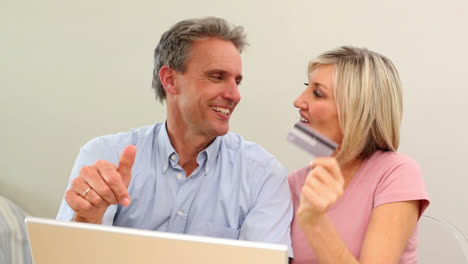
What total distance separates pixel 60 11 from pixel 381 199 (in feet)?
5.54

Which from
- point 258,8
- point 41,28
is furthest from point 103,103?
point 258,8

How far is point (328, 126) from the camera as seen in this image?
Result: 4.44 ft

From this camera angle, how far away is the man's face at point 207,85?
4.88 feet

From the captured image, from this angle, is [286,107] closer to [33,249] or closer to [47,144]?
[47,144]

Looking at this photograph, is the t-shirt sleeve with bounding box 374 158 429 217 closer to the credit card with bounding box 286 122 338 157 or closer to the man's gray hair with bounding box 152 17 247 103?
the credit card with bounding box 286 122 338 157

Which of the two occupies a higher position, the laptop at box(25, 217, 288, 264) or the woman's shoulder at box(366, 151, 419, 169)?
the laptop at box(25, 217, 288, 264)

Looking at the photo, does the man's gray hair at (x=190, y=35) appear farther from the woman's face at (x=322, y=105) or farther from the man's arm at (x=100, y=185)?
the man's arm at (x=100, y=185)

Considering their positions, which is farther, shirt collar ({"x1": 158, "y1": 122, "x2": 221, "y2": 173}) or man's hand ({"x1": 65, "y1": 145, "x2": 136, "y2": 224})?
shirt collar ({"x1": 158, "y1": 122, "x2": 221, "y2": 173})

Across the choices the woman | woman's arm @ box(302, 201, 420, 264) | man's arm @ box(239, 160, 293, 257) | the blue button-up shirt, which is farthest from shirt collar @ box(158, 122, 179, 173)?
woman's arm @ box(302, 201, 420, 264)

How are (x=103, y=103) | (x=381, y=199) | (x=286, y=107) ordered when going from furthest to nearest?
(x=103, y=103) → (x=286, y=107) → (x=381, y=199)

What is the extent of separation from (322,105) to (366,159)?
0.69ft

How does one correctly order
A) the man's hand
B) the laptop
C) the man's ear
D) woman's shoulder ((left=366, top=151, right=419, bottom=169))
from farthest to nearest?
1. the man's ear
2. woman's shoulder ((left=366, top=151, right=419, bottom=169))
3. the man's hand
4. the laptop

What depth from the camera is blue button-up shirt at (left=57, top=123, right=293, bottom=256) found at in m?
1.35

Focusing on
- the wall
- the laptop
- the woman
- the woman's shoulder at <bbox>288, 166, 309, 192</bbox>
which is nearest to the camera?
the laptop
